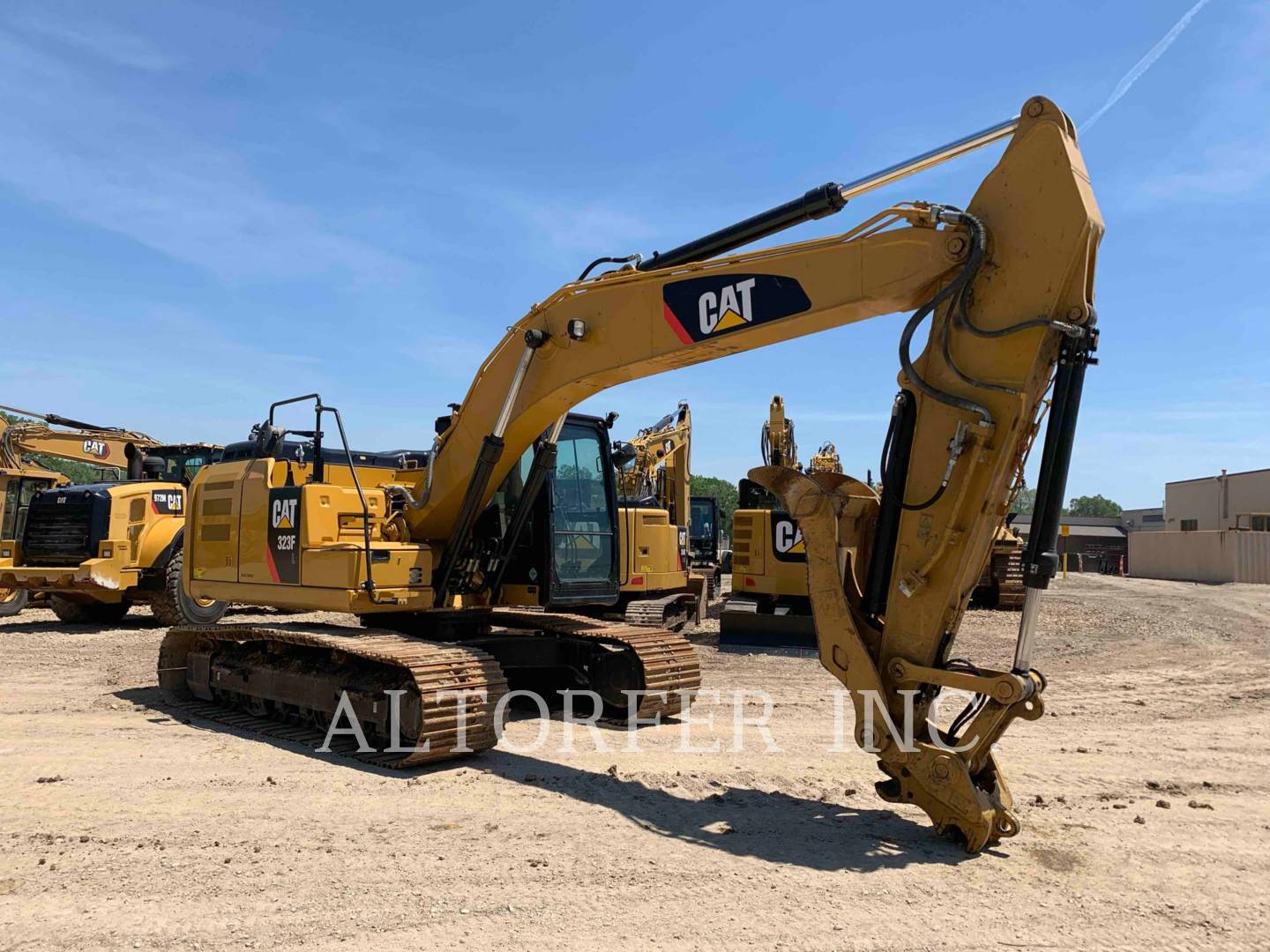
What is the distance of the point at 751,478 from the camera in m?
6.10

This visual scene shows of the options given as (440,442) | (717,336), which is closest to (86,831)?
(440,442)

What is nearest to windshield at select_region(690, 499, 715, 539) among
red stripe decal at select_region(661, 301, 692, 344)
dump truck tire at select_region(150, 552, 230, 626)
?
dump truck tire at select_region(150, 552, 230, 626)

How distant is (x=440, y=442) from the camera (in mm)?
8266

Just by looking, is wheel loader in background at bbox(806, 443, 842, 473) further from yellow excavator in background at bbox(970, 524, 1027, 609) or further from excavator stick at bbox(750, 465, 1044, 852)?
excavator stick at bbox(750, 465, 1044, 852)

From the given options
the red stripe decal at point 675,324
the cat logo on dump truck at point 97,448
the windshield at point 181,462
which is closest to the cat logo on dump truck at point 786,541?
the red stripe decal at point 675,324

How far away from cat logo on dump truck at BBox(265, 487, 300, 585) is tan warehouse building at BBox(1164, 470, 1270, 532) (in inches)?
1606

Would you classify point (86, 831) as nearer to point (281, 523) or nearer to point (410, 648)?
point (410, 648)

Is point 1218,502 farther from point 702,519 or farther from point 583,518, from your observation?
point 583,518

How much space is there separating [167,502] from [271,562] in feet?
27.1

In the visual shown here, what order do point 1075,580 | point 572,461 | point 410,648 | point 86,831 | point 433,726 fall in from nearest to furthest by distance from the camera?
point 86,831 → point 433,726 → point 410,648 → point 572,461 → point 1075,580

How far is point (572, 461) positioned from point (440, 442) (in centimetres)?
124

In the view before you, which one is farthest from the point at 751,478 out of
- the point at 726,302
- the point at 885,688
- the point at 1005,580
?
the point at 1005,580

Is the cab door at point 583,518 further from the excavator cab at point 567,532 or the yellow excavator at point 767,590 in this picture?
the yellow excavator at point 767,590

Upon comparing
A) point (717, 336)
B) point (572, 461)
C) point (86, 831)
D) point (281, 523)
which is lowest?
point (86, 831)
